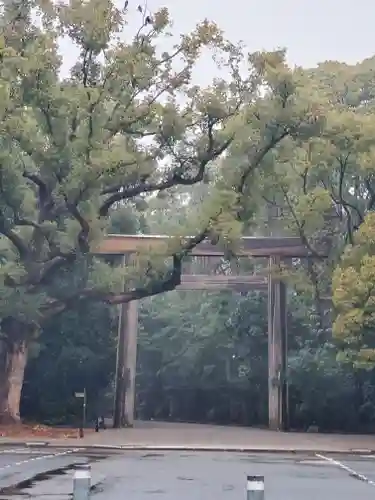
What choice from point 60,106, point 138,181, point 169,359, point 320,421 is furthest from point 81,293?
point 169,359

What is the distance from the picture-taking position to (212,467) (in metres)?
16.1

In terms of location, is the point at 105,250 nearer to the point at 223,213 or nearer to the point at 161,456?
the point at 223,213

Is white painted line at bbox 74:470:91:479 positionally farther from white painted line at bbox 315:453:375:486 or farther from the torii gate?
the torii gate

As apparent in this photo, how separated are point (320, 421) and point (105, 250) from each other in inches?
435

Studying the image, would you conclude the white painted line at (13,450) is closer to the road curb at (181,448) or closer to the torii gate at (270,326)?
the road curb at (181,448)

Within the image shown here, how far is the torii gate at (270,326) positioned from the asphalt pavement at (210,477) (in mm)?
11212

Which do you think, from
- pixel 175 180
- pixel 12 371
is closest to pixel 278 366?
pixel 175 180

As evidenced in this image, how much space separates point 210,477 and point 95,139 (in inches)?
532

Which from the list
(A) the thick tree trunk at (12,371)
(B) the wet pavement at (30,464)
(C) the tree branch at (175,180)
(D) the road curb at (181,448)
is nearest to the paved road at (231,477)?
(B) the wet pavement at (30,464)

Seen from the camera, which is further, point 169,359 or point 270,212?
point 169,359

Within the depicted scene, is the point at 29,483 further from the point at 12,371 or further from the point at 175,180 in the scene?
the point at 12,371

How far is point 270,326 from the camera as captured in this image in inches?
1305

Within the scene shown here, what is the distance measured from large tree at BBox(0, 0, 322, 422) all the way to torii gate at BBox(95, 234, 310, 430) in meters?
3.69

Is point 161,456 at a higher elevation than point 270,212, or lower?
lower
